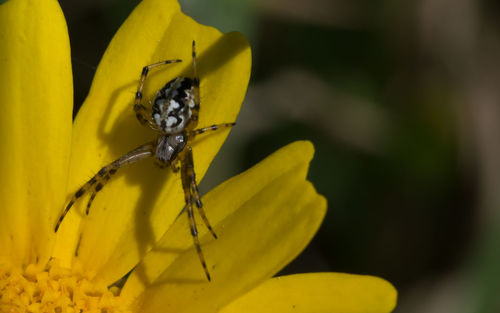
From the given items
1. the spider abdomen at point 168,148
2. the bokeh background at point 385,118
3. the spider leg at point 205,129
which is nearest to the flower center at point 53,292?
the spider abdomen at point 168,148

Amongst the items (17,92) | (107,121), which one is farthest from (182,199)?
(17,92)

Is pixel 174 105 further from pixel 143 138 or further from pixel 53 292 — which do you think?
pixel 53 292

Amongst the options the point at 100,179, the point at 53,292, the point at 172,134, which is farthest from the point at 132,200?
the point at 53,292

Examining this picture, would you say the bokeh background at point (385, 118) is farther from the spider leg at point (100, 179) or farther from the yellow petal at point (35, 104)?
the yellow petal at point (35, 104)

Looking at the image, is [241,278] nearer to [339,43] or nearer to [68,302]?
[68,302]

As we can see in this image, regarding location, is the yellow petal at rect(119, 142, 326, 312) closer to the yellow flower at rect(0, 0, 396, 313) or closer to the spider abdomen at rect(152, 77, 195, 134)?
the yellow flower at rect(0, 0, 396, 313)

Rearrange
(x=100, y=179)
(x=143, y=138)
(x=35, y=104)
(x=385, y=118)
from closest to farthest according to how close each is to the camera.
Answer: (x=35, y=104)
(x=100, y=179)
(x=143, y=138)
(x=385, y=118)

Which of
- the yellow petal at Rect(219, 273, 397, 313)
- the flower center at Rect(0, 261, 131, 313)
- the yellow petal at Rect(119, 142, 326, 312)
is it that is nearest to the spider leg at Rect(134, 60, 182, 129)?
the yellow petal at Rect(119, 142, 326, 312)
